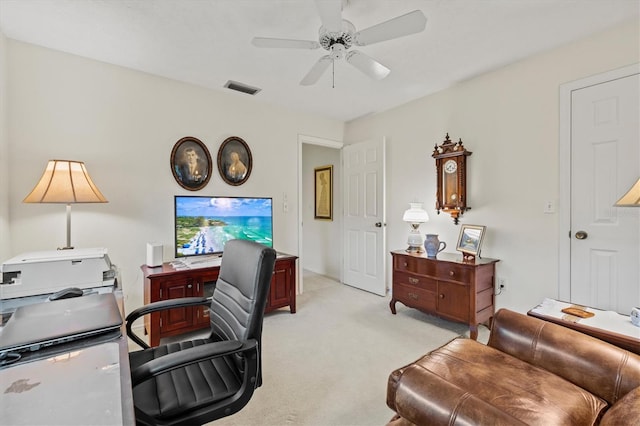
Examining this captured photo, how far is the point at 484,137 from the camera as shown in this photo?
298cm

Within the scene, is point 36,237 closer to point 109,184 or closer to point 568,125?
point 109,184

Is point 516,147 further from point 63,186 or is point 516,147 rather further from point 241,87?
point 63,186

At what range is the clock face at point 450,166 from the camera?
3.14 metres

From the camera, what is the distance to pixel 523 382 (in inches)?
49.7

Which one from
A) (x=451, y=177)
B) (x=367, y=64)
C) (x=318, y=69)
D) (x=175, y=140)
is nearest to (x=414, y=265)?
(x=451, y=177)

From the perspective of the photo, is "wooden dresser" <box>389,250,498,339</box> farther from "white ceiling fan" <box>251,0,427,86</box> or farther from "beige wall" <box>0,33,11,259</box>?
"beige wall" <box>0,33,11,259</box>

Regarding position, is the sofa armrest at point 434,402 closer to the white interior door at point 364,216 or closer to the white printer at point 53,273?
the white printer at point 53,273

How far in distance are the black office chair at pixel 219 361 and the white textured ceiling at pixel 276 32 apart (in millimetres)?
1622

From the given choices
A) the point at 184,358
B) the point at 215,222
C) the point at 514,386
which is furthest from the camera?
the point at 215,222

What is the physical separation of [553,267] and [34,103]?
14.7 ft

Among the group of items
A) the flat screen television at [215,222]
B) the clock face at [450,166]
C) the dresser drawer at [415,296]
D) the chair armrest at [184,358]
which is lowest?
the dresser drawer at [415,296]

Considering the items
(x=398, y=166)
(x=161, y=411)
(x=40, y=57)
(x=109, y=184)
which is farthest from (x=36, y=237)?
(x=398, y=166)

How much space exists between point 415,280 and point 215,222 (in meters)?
2.17

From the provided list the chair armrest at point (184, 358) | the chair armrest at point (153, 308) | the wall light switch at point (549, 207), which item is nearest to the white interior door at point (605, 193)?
the wall light switch at point (549, 207)
